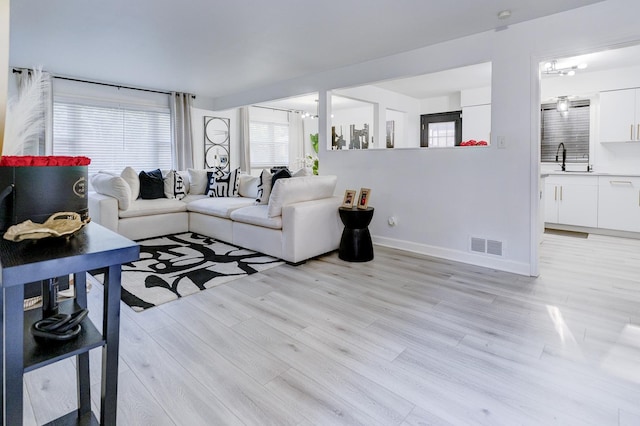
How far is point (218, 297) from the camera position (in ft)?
8.93

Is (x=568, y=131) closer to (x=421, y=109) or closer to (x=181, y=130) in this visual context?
(x=421, y=109)

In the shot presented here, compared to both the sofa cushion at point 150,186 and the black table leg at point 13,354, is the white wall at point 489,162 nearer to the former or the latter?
the sofa cushion at point 150,186

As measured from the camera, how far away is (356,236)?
144 inches

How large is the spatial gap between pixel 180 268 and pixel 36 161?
8.27 feet

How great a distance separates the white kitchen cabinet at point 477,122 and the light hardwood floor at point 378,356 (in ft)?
12.1

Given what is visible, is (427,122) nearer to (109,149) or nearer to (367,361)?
(109,149)

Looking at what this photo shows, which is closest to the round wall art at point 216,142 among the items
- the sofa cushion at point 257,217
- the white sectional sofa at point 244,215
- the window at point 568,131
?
the white sectional sofa at point 244,215

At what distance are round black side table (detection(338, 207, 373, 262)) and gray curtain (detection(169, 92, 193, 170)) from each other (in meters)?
3.89

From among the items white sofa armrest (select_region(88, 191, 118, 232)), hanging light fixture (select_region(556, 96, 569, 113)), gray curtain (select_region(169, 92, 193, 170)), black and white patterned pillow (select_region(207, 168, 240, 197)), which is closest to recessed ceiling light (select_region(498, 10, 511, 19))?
hanging light fixture (select_region(556, 96, 569, 113))

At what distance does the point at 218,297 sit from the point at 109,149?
4.36m

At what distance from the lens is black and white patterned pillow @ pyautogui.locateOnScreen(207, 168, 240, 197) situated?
17.5ft

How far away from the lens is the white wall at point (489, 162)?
294 centimetres

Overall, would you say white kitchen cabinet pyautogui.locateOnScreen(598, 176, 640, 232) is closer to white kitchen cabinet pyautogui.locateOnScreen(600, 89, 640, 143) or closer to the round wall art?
white kitchen cabinet pyautogui.locateOnScreen(600, 89, 640, 143)

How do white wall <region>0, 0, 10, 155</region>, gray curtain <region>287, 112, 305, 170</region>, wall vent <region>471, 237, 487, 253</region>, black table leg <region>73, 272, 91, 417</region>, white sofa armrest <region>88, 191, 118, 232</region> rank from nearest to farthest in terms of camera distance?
white wall <region>0, 0, 10, 155</region>, black table leg <region>73, 272, 91, 417</region>, wall vent <region>471, 237, 487, 253</region>, white sofa armrest <region>88, 191, 118, 232</region>, gray curtain <region>287, 112, 305, 170</region>
